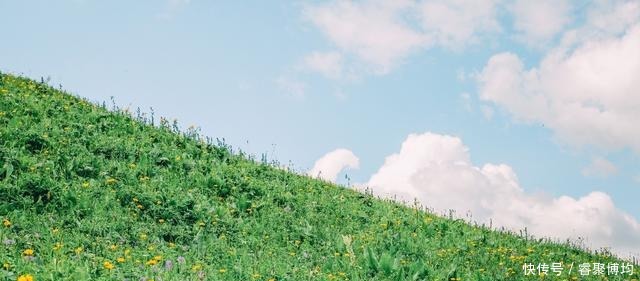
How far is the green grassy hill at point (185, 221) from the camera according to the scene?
7.91 metres

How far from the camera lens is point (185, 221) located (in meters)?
10.3

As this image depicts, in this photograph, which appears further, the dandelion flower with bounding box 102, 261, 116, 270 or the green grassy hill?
the green grassy hill

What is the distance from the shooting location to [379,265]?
8648 mm

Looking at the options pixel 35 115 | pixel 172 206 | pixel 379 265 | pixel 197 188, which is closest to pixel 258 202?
pixel 197 188

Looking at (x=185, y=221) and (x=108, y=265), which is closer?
(x=108, y=265)

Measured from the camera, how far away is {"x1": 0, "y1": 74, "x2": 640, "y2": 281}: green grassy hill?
7914 millimetres

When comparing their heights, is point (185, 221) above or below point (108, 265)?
above

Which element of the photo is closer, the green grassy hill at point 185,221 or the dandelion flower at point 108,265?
the dandelion flower at point 108,265

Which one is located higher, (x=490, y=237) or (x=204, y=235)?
(x=490, y=237)

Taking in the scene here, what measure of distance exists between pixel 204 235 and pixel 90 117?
7152 mm

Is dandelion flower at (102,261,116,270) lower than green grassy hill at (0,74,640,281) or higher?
lower

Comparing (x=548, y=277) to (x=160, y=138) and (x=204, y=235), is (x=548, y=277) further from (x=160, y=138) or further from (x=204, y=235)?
(x=160, y=138)

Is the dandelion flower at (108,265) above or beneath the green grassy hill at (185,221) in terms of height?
beneath

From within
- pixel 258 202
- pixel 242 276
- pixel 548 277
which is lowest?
pixel 242 276
